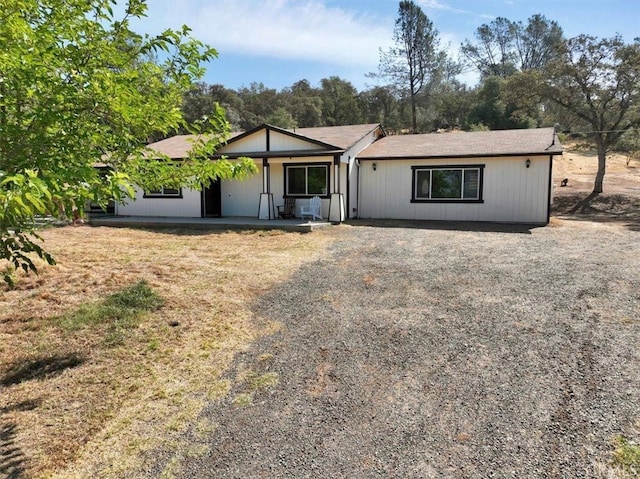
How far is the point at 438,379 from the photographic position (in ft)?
11.8

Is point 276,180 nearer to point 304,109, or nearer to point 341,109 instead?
point 304,109

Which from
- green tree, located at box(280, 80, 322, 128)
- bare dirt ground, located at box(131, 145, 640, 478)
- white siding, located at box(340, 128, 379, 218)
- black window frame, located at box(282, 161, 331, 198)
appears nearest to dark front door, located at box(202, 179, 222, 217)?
black window frame, located at box(282, 161, 331, 198)

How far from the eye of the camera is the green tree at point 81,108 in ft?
8.75

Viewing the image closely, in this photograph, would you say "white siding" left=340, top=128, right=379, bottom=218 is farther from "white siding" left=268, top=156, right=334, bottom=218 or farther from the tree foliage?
the tree foliage

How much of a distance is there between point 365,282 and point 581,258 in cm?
427

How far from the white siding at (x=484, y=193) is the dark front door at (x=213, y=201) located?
5.34 m

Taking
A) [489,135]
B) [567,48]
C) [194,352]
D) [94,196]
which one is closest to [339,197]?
[489,135]

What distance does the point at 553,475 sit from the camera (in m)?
2.45

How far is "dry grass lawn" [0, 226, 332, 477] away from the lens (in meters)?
2.93

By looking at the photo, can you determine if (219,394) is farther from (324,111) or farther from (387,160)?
(324,111)

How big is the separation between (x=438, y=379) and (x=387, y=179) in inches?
457

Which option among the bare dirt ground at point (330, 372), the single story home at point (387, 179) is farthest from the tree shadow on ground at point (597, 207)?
the bare dirt ground at point (330, 372)

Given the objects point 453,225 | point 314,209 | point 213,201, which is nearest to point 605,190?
point 453,225

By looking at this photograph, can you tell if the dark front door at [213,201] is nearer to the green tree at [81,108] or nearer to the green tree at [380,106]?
the green tree at [81,108]
